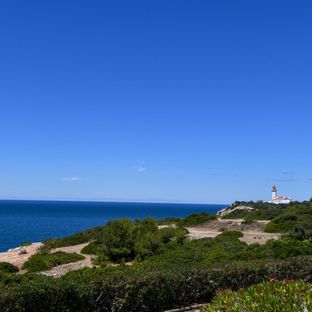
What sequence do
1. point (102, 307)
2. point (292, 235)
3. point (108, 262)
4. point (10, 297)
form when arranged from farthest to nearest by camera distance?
point (292, 235)
point (108, 262)
point (102, 307)
point (10, 297)

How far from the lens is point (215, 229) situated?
4478cm

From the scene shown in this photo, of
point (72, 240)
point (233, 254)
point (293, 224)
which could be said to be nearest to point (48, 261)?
point (233, 254)

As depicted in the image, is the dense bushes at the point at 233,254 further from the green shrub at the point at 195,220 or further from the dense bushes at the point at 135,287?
the green shrub at the point at 195,220

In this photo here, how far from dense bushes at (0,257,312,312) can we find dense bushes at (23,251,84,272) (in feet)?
36.5

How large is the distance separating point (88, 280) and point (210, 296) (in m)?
3.61

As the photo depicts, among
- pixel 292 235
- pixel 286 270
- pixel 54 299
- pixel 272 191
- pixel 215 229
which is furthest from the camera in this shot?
pixel 272 191

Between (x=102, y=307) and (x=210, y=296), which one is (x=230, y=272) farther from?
(x=102, y=307)

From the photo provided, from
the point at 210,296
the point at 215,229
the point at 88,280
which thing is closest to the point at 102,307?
the point at 88,280

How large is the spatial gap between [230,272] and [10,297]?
6209mm

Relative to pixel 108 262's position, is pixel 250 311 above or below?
above

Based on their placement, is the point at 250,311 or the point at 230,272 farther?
the point at 230,272

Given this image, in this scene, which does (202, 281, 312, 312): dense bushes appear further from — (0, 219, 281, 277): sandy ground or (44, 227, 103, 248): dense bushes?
(44, 227, 103, 248): dense bushes

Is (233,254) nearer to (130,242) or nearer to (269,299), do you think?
(130,242)

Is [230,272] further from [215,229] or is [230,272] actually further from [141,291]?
[215,229]
